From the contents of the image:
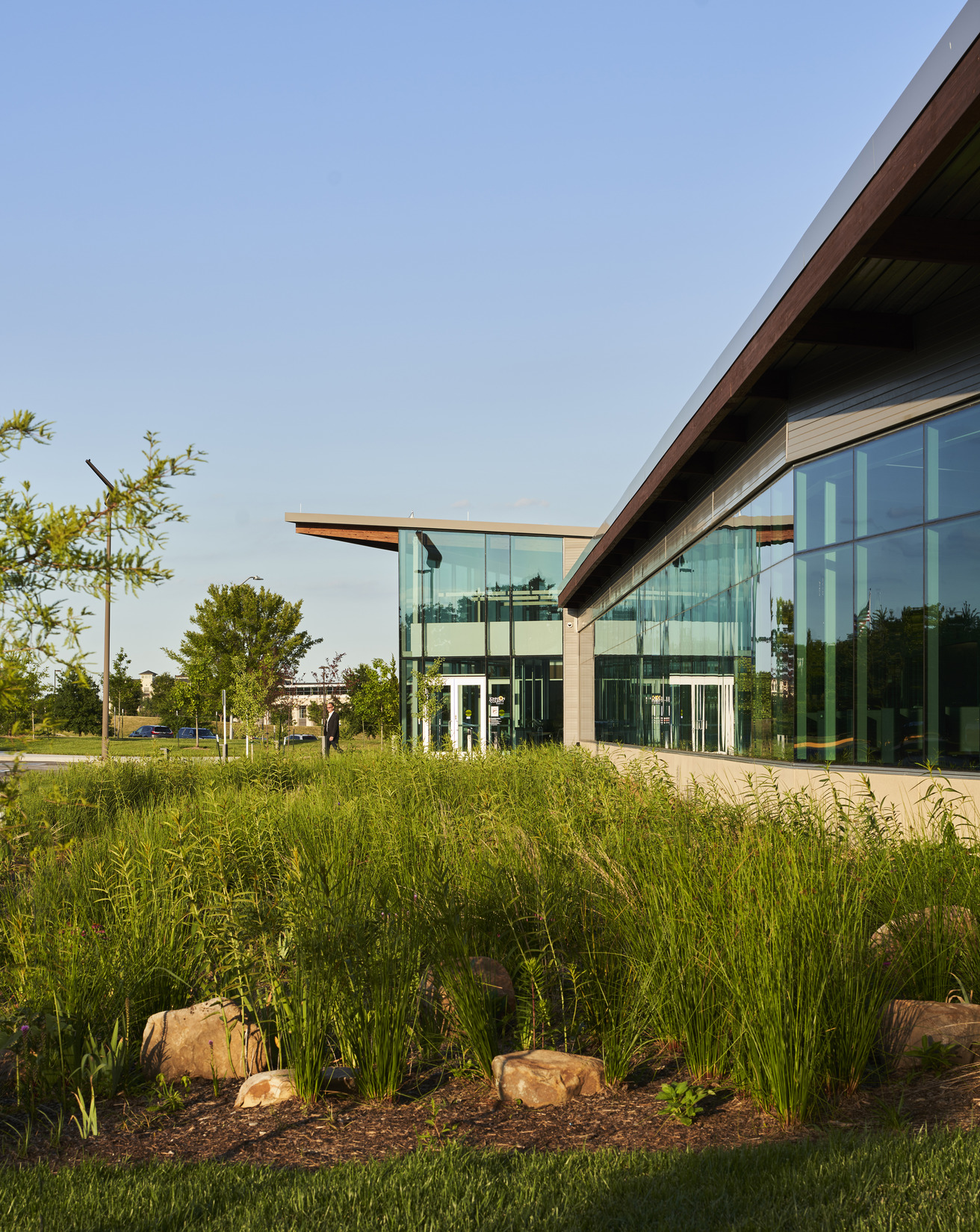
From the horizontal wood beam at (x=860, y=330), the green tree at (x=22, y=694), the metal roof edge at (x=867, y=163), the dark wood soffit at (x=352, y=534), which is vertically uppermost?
the dark wood soffit at (x=352, y=534)

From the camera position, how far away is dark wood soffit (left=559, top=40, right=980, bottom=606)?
591cm

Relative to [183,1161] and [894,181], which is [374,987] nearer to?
[183,1161]

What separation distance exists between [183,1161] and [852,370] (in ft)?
31.1

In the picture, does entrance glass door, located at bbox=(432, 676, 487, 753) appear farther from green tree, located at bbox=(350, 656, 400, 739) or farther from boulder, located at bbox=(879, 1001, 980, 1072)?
boulder, located at bbox=(879, 1001, 980, 1072)

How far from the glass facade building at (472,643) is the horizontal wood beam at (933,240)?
82.5ft

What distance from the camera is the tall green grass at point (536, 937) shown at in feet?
13.7

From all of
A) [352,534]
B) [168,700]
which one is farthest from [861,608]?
[168,700]

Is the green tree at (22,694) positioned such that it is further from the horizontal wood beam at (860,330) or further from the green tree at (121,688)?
the green tree at (121,688)

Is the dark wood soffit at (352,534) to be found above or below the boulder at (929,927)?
above

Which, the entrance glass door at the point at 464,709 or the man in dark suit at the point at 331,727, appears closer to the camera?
the man in dark suit at the point at 331,727

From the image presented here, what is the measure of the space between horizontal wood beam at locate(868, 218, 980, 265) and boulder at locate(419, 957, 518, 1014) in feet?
20.2

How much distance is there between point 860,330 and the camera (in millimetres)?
9336

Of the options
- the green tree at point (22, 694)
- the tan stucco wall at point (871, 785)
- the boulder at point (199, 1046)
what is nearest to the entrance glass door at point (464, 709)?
the tan stucco wall at point (871, 785)

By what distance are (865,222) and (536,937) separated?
5.81 m
